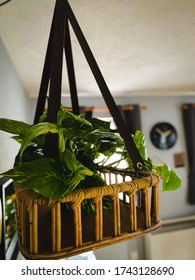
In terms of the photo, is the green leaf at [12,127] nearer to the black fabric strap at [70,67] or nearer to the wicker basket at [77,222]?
the wicker basket at [77,222]

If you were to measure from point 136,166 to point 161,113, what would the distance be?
8.08 ft

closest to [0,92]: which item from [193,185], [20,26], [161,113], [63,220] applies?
[20,26]

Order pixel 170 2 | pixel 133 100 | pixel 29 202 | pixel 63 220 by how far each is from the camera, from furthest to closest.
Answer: pixel 133 100, pixel 170 2, pixel 63 220, pixel 29 202

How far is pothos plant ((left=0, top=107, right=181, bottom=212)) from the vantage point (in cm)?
33

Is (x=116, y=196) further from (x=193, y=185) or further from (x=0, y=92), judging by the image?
(x=193, y=185)

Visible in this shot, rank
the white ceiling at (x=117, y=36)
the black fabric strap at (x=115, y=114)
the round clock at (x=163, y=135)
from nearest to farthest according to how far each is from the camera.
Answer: the black fabric strap at (x=115, y=114) → the white ceiling at (x=117, y=36) → the round clock at (x=163, y=135)

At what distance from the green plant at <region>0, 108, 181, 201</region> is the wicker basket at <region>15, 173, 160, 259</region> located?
0.03m

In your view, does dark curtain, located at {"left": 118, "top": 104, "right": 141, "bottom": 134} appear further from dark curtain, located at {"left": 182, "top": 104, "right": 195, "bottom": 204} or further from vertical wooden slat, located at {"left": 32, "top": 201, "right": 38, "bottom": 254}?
vertical wooden slat, located at {"left": 32, "top": 201, "right": 38, "bottom": 254}

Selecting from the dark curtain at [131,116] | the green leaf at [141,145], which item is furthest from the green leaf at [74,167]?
the dark curtain at [131,116]

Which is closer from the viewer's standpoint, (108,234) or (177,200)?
(108,234)

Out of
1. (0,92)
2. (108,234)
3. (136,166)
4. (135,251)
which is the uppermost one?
(0,92)

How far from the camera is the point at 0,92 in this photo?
2.81 feet

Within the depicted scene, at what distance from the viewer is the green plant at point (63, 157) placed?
12.8 inches

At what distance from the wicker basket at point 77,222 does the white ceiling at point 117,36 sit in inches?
30.6
